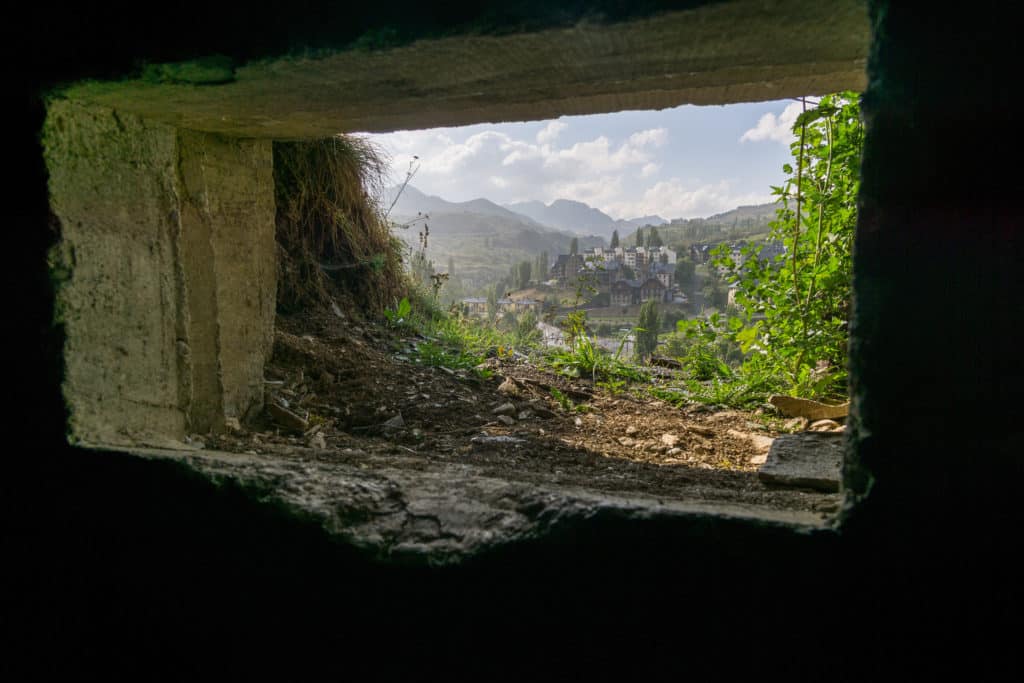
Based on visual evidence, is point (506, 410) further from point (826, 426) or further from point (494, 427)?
point (826, 426)

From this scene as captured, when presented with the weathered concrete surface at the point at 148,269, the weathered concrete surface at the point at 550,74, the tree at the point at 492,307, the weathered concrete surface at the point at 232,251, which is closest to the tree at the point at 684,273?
the tree at the point at 492,307

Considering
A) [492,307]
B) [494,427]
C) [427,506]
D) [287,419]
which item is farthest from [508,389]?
[492,307]

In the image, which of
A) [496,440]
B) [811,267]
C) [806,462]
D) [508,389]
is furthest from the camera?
[508,389]

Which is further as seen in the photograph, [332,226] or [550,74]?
[332,226]

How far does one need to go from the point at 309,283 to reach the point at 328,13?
9.72ft

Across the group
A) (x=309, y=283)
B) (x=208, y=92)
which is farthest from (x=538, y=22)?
(x=309, y=283)

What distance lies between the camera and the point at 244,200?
1971 millimetres

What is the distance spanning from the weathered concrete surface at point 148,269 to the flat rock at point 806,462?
158cm

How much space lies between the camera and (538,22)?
2.53 feet

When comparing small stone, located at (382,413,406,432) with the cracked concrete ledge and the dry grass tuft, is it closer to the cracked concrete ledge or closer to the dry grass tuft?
the cracked concrete ledge

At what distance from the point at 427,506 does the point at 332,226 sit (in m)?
3.53

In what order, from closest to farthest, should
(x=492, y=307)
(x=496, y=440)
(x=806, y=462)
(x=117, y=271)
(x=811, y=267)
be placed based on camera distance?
(x=117, y=271), (x=806, y=462), (x=496, y=440), (x=811, y=267), (x=492, y=307)

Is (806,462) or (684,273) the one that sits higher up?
(684,273)

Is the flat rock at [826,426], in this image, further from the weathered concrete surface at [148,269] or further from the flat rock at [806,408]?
the weathered concrete surface at [148,269]
